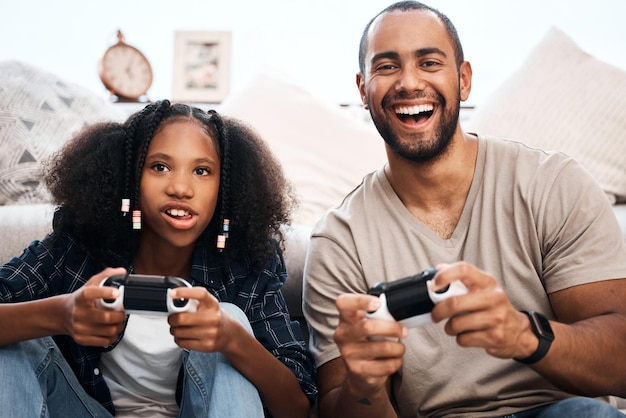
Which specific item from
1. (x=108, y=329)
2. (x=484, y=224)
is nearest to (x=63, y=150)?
(x=108, y=329)

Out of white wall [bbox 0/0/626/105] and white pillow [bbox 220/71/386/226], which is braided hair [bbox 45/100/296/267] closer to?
white pillow [bbox 220/71/386/226]

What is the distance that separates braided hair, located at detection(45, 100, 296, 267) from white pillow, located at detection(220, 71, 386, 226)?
502 millimetres

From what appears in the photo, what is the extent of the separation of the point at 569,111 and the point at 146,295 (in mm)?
1475

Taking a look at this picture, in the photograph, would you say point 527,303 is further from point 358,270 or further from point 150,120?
point 150,120

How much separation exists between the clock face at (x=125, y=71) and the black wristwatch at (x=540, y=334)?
2040 mm

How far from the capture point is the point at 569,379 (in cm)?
97

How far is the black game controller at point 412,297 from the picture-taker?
2.69 ft

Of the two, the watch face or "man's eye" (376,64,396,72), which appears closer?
the watch face

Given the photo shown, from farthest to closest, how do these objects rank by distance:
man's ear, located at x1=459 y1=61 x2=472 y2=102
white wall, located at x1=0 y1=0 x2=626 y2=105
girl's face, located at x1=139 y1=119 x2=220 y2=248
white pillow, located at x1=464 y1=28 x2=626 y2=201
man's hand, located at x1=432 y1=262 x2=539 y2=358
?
white wall, located at x1=0 y1=0 x2=626 y2=105, white pillow, located at x1=464 y1=28 x2=626 y2=201, man's ear, located at x1=459 y1=61 x2=472 y2=102, girl's face, located at x1=139 y1=119 x2=220 y2=248, man's hand, located at x1=432 y1=262 x2=539 y2=358

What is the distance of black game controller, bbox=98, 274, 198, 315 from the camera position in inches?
34.7

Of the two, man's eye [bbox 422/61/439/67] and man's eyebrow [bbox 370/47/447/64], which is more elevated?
man's eyebrow [bbox 370/47/447/64]

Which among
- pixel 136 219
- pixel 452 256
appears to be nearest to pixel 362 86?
pixel 452 256

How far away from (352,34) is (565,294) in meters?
1.73

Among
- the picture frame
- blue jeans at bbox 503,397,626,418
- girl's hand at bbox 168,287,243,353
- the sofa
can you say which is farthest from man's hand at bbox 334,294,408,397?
the picture frame
